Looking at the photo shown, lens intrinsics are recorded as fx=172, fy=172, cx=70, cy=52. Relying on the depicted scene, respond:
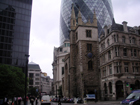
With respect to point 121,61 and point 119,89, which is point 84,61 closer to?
point 121,61

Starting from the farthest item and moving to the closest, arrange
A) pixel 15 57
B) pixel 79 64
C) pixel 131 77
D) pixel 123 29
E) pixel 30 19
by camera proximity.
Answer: pixel 30 19 → pixel 15 57 → pixel 79 64 → pixel 123 29 → pixel 131 77

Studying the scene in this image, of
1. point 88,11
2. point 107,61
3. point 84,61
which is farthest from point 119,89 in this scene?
point 88,11

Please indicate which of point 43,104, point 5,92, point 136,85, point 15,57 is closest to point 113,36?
point 136,85

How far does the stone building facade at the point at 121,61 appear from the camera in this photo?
36875mm

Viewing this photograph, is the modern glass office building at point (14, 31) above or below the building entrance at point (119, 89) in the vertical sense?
above

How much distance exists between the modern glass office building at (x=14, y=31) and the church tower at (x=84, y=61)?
1024 inches

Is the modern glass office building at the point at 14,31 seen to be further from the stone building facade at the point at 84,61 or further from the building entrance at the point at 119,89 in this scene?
the building entrance at the point at 119,89

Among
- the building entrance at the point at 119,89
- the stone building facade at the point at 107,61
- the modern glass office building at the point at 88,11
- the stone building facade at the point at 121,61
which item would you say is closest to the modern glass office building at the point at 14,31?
the stone building facade at the point at 107,61

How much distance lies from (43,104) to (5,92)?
984 cm

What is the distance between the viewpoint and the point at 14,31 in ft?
230

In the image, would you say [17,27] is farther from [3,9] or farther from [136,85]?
[136,85]

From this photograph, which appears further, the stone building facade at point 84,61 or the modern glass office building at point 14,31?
the modern glass office building at point 14,31

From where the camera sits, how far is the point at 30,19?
247 ft

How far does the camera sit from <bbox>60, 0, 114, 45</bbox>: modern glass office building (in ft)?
334
